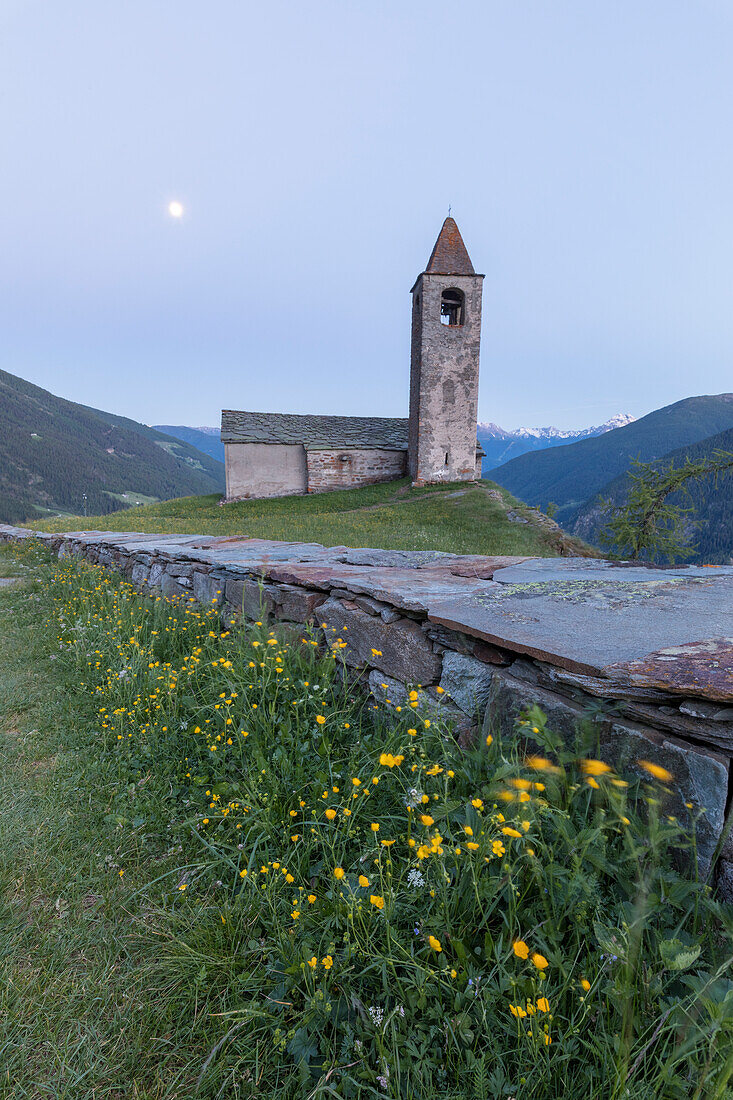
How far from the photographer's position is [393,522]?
16359mm

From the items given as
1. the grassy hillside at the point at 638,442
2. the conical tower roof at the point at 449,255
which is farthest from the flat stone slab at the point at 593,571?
the grassy hillside at the point at 638,442

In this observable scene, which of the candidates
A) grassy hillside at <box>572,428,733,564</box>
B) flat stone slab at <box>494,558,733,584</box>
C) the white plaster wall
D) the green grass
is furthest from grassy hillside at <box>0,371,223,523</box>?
grassy hillside at <box>572,428,733,564</box>

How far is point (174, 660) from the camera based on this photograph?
11.7 feet

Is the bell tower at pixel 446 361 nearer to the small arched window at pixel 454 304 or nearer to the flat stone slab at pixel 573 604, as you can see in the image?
the small arched window at pixel 454 304

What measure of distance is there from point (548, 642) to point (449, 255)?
26.8 metres

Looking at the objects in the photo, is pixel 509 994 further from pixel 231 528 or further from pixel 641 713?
pixel 231 528

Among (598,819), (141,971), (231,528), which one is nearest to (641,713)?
(598,819)

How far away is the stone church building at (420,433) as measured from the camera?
75.6 ft

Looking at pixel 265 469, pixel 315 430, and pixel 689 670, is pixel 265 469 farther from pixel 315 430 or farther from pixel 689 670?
pixel 689 670

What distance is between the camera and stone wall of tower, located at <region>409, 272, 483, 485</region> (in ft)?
75.2

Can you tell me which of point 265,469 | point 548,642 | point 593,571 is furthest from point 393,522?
point 548,642

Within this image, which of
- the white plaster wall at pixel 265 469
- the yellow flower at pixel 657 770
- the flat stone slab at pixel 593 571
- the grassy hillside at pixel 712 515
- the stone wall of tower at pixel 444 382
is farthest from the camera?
the grassy hillside at pixel 712 515

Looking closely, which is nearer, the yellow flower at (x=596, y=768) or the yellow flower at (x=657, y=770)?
the yellow flower at (x=657, y=770)

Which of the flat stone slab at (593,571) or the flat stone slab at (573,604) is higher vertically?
the flat stone slab at (593,571)
